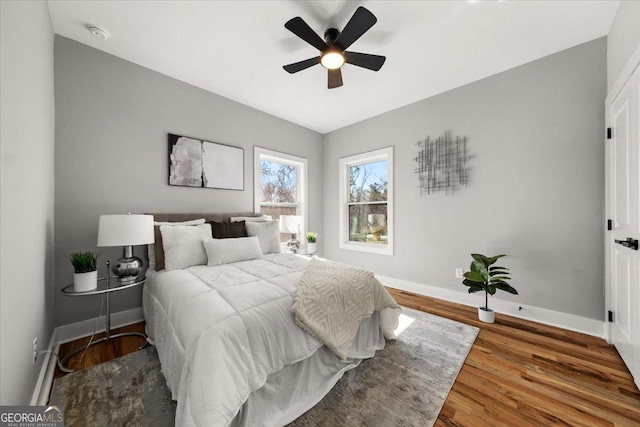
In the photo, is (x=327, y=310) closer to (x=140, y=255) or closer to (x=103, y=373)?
(x=103, y=373)

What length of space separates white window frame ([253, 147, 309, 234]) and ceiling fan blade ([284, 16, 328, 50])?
1936mm

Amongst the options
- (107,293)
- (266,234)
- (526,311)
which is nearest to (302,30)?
(266,234)

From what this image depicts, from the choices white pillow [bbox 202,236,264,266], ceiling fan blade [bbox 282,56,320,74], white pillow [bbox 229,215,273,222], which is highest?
ceiling fan blade [bbox 282,56,320,74]

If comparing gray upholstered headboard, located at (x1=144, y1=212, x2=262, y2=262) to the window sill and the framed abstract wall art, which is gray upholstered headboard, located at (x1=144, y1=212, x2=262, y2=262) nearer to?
the framed abstract wall art

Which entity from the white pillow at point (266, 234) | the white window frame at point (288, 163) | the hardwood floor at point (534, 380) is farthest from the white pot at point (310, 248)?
the hardwood floor at point (534, 380)

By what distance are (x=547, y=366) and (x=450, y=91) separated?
3.02 meters

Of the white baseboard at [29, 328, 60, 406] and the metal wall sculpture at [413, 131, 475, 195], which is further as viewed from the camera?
the metal wall sculpture at [413, 131, 475, 195]

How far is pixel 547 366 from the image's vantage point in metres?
1.83

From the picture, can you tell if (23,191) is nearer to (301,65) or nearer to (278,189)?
(301,65)

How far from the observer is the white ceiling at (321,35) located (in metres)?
1.89

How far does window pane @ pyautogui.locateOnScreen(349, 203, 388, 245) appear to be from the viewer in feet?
13.0

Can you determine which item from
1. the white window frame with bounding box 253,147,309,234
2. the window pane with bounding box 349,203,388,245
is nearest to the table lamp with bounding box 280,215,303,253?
the white window frame with bounding box 253,147,309,234

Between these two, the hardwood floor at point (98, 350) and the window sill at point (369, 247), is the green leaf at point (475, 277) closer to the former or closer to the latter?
the window sill at point (369, 247)

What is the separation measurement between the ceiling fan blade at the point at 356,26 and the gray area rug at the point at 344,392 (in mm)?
2457
